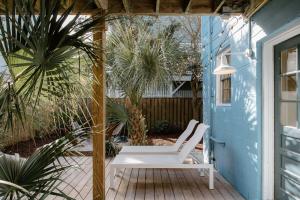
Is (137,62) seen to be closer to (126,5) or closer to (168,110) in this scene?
(126,5)

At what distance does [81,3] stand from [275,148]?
3.34 meters

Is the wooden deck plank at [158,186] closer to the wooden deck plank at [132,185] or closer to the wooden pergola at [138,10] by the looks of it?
the wooden deck plank at [132,185]

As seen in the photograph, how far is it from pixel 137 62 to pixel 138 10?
235cm

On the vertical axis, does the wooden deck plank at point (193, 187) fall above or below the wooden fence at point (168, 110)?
below

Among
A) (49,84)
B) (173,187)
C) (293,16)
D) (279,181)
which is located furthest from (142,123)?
(49,84)

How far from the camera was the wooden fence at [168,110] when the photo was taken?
13.4 metres

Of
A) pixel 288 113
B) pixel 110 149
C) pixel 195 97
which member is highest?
pixel 195 97

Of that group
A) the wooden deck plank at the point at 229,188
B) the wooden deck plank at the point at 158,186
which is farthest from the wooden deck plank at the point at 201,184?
the wooden deck plank at the point at 158,186

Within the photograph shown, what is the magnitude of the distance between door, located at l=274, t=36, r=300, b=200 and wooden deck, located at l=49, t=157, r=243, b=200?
1.13 m

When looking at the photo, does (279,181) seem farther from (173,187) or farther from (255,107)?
(173,187)

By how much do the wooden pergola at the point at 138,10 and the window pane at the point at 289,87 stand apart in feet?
3.46

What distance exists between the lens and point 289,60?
396 cm

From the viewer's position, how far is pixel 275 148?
4371 millimetres

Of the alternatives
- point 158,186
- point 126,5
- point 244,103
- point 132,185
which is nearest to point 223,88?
point 244,103
